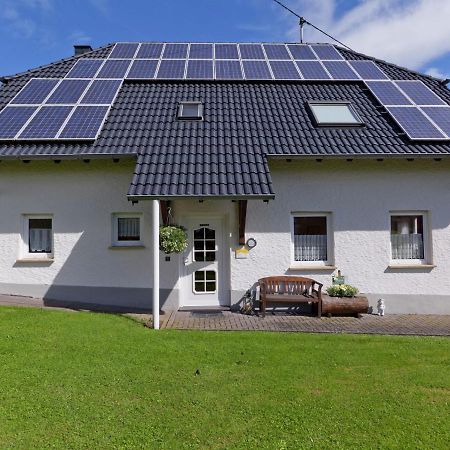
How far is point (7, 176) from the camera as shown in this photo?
9016mm

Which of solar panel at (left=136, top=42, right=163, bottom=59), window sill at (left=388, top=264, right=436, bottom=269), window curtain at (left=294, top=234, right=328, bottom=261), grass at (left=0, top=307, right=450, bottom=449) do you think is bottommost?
grass at (left=0, top=307, right=450, bottom=449)

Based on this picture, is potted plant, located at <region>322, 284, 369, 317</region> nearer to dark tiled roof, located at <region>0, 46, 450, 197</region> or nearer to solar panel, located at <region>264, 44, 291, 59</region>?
dark tiled roof, located at <region>0, 46, 450, 197</region>

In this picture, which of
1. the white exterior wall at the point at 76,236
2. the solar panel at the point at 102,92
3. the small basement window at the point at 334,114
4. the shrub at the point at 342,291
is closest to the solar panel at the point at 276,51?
the small basement window at the point at 334,114

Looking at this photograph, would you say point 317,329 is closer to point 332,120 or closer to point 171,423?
point 171,423

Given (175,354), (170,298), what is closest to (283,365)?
(175,354)

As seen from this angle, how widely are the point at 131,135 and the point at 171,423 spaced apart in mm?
6998

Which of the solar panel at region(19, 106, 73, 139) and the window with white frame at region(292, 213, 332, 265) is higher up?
the solar panel at region(19, 106, 73, 139)

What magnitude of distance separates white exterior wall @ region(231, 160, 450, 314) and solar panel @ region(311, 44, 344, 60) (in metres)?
6.05

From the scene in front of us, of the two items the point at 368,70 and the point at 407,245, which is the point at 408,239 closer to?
the point at 407,245

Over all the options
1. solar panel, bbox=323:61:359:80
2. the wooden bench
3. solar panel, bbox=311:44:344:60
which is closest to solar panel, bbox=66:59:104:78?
solar panel, bbox=323:61:359:80

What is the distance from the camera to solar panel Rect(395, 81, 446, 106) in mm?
10603

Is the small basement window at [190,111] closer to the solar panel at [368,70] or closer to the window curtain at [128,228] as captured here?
the window curtain at [128,228]

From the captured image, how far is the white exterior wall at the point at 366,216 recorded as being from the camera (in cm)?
900

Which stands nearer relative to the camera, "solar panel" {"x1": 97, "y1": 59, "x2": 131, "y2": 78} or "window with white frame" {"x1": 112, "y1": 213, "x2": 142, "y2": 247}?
"window with white frame" {"x1": 112, "y1": 213, "x2": 142, "y2": 247}
